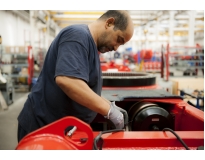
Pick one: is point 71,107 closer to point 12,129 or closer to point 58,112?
point 58,112

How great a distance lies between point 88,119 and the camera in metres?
1.29

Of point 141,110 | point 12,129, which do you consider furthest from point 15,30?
point 141,110

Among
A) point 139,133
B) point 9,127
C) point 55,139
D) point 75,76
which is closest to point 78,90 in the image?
point 75,76

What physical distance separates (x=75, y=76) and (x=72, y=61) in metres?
0.07

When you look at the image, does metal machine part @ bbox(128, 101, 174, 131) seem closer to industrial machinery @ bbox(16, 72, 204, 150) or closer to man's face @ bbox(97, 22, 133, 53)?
industrial machinery @ bbox(16, 72, 204, 150)

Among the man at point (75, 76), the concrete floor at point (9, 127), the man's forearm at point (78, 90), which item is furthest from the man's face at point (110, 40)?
the concrete floor at point (9, 127)

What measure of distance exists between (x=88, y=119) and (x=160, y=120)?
52 cm

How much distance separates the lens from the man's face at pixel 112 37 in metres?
1.21

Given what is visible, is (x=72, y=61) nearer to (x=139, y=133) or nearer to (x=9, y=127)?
(x=139, y=133)

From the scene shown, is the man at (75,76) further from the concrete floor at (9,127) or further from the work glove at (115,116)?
the concrete floor at (9,127)

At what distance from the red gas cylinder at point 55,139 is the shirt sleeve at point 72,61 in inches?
9.1

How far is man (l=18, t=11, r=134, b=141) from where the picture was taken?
100cm

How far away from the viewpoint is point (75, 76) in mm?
982
